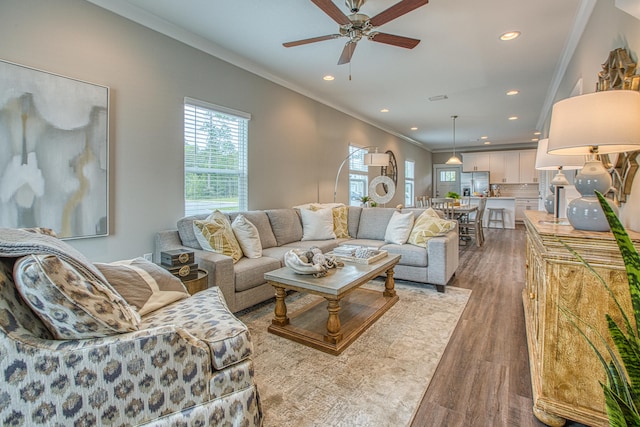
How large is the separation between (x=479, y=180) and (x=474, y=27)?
865 centimetres

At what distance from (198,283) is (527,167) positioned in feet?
35.2

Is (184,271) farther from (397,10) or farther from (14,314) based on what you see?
(397,10)

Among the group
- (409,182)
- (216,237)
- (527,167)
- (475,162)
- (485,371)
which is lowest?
(485,371)

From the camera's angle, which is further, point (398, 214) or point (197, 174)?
point (398, 214)

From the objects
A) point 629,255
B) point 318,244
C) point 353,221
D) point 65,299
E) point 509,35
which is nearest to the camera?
point 629,255

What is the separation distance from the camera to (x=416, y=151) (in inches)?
384

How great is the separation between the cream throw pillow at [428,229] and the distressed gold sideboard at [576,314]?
2079mm

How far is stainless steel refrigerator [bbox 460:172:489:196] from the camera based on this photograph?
10382 millimetres

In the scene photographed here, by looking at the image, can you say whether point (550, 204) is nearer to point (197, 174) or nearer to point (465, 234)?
point (197, 174)

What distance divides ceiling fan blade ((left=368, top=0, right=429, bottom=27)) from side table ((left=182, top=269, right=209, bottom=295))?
233cm

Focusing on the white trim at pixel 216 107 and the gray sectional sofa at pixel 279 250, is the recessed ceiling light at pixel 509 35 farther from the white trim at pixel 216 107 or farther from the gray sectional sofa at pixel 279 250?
the white trim at pixel 216 107

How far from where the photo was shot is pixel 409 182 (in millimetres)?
9461

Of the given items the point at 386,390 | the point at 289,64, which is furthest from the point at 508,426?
the point at 289,64

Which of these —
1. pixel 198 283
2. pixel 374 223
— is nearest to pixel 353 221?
pixel 374 223
